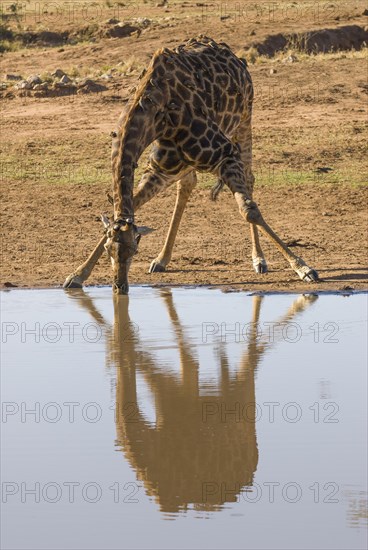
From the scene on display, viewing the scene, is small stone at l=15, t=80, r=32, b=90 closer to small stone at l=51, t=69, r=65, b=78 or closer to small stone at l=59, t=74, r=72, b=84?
small stone at l=59, t=74, r=72, b=84

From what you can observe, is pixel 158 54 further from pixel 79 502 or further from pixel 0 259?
pixel 79 502

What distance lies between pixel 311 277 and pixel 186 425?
4.68 meters

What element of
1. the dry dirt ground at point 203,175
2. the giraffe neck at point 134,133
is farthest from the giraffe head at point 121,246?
the dry dirt ground at point 203,175

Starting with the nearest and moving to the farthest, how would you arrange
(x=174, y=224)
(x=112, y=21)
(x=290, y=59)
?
(x=174, y=224) → (x=290, y=59) → (x=112, y=21)

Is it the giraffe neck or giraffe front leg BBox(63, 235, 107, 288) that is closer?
the giraffe neck

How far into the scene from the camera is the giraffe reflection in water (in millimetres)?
5980

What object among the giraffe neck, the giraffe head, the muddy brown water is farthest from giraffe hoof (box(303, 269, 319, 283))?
the giraffe head

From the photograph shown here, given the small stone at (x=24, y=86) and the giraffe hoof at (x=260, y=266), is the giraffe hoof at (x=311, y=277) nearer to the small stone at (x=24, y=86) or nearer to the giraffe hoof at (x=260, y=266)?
the giraffe hoof at (x=260, y=266)

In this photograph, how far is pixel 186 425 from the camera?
7062mm

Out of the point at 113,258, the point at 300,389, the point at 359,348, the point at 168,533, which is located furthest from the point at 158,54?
the point at 168,533

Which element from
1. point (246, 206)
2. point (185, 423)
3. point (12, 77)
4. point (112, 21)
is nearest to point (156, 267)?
point (246, 206)

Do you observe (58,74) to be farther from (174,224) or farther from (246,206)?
(246,206)

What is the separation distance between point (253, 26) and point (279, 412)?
19.5m

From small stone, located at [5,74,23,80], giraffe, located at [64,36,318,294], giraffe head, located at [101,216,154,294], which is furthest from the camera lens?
small stone, located at [5,74,23,80]
